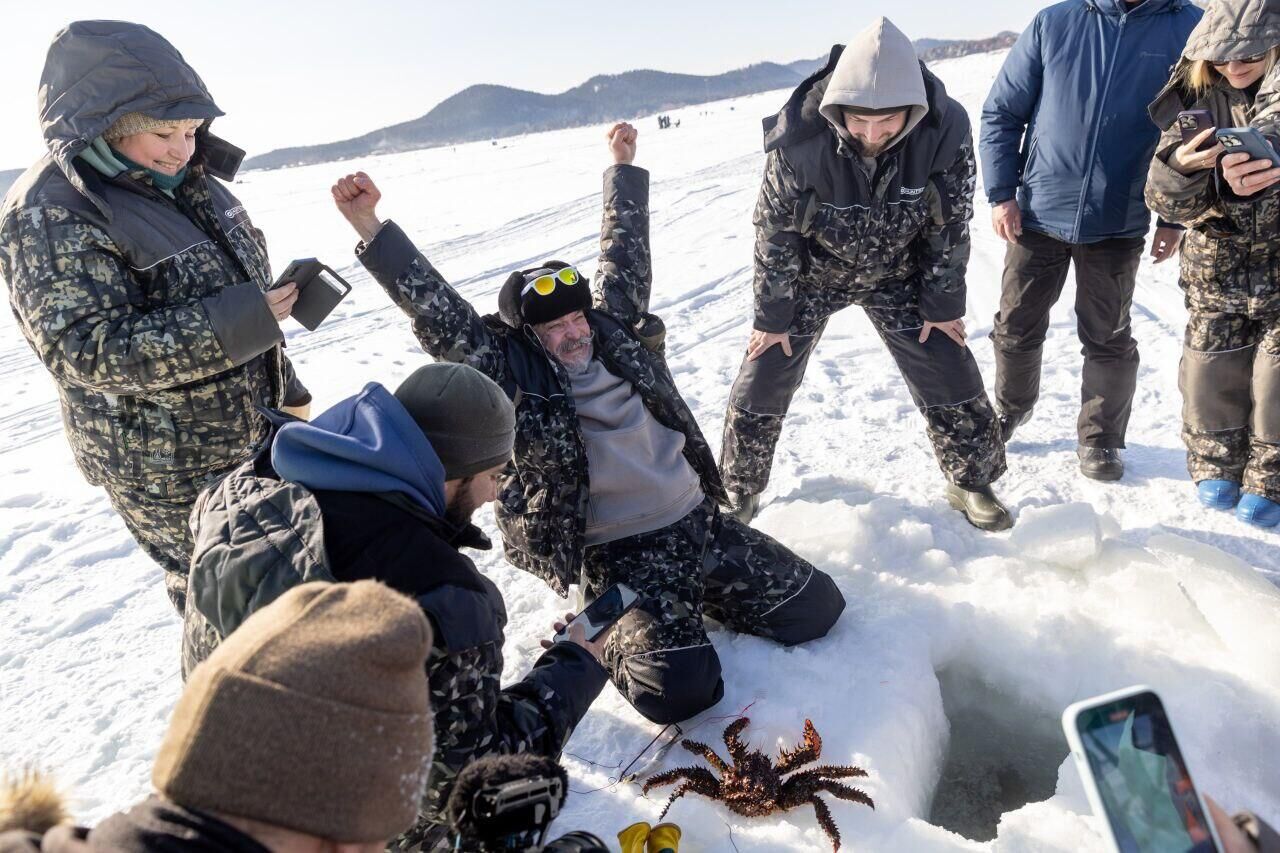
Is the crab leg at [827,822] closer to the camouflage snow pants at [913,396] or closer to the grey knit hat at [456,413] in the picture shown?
the grey knit hat at [456,413]

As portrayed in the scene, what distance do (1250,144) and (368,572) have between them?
299 centimetres

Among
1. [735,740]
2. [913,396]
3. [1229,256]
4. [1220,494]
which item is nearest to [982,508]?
[913,396]

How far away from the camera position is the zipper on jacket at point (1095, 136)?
330cm

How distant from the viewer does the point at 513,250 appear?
378 inches

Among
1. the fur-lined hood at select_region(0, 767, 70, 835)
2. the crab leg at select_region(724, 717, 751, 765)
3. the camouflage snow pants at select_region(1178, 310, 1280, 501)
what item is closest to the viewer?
the fur-lined hood at select_region(0, 767, 70, 835)

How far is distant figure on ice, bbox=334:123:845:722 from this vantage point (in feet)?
8.46

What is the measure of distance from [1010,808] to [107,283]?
9.61 ft

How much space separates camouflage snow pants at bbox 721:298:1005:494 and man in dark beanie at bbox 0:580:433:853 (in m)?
2.73

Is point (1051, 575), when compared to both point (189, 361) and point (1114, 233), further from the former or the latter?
point (189, 361)

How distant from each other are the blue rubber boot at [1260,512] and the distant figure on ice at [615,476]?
71.8 inches

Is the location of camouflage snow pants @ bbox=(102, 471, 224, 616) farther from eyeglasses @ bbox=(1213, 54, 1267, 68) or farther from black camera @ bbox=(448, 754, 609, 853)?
eyeglasses @ bbox=(1213, 54, 1267, 68)

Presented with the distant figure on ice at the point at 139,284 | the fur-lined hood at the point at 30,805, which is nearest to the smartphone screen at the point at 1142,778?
the fur-lined hood at the point at 30,805

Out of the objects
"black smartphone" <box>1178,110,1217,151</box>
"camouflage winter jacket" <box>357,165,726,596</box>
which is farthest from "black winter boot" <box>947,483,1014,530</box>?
"black smartphone" <box>1178,110,1217,151</box>

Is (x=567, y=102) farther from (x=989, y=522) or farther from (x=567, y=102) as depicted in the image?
(x=989, y=522)
